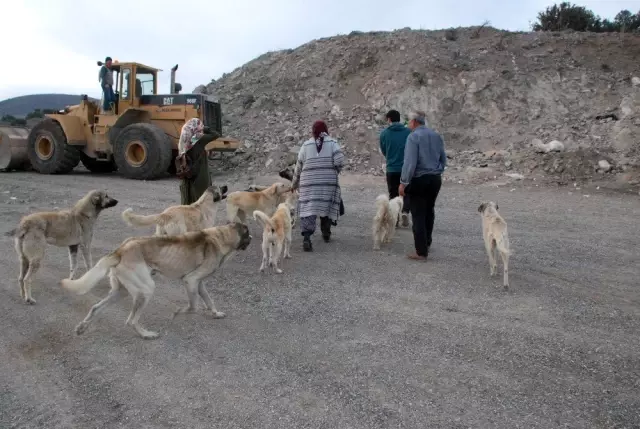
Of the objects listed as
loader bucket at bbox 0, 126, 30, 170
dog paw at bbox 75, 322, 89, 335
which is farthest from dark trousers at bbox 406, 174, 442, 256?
loader bucket at bbox 0, 126, 30, 170

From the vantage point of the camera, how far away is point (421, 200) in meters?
7.32

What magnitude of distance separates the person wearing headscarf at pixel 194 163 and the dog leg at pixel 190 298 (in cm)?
318

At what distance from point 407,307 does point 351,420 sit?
2.23m

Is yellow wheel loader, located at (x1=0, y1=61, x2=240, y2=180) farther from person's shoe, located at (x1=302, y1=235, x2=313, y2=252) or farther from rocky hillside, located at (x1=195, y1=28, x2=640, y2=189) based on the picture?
person's shoe, located at (x1=302, y1=235, x2=313, y2=252)

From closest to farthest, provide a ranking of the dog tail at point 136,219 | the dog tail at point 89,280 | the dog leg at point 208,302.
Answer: the dog tail at point 89,280 → the dog leg at point 208,302 → the dog tail at point 136,219

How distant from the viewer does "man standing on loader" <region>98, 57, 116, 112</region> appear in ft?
53.3

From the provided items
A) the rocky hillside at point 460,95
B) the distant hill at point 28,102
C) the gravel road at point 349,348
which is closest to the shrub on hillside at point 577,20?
the rocky hillside at point 460,95

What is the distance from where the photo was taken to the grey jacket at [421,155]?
7.11 metres

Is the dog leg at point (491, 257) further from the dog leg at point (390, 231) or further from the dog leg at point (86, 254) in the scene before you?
the dog leg at point (86, 254)

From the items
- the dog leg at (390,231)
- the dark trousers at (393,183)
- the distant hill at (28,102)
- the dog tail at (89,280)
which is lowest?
the dog leg at (390,231)

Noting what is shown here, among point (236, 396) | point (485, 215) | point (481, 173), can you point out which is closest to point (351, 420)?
point (236, 396)

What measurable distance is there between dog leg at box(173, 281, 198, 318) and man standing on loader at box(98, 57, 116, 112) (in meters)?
13.1

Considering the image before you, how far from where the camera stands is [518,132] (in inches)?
806

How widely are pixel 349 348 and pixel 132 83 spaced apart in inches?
577
